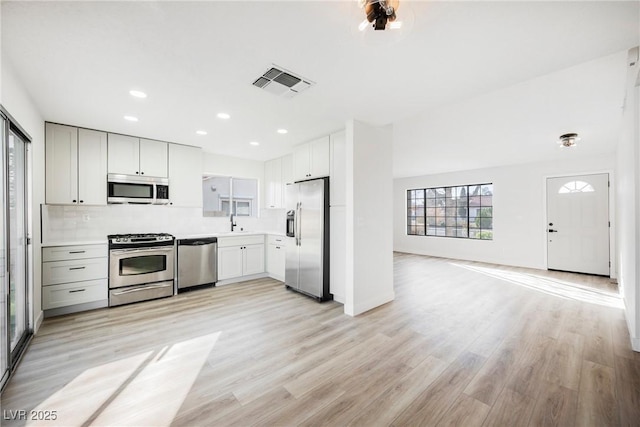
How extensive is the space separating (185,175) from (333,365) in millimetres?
3920

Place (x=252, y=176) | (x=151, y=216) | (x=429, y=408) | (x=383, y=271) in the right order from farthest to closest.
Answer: (x=252, y=176), (x=151, y=216), (x=383, y=271), (x=429, y=408)

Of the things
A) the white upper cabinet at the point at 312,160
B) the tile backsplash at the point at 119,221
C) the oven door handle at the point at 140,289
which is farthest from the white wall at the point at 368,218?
the tile backsplash at the point at 119,221

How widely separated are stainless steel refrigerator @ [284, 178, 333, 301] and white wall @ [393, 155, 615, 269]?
5.22 m

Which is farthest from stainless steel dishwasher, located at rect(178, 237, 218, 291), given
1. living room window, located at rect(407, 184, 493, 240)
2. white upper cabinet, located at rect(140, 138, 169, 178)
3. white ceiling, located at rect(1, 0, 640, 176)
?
living room window, located at rect(407, 184, 493, 240)

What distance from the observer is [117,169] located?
3.96 meters

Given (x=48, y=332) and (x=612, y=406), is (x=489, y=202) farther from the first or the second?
(x=48, y=332)

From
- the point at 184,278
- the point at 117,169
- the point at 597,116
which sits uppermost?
the point at 597,116

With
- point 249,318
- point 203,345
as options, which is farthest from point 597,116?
point 203,345

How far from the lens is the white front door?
17.6ft

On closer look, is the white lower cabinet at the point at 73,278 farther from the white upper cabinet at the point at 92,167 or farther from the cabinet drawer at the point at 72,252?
the white upper cabinet at the point at 92,167

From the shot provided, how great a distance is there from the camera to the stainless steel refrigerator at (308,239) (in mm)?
3861

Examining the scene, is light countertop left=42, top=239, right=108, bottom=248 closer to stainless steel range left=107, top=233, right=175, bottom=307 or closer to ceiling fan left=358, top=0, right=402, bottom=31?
stainless steel range left=107, top=233, right=175, bottom=307

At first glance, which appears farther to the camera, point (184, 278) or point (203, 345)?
point (184, 278)

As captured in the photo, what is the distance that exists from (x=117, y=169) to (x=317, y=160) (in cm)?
302
